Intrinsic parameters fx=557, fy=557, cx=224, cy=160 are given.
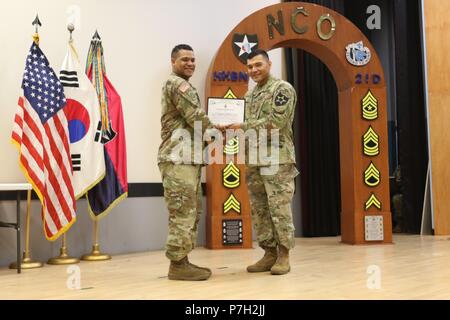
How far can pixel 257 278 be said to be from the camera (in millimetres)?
3506

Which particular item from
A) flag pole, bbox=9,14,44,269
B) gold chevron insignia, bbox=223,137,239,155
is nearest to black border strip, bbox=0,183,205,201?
gold chevron insignia, bbox=223,137,239,155

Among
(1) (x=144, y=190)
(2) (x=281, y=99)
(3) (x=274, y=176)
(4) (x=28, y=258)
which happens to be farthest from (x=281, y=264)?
(1) (x=144, y=190)

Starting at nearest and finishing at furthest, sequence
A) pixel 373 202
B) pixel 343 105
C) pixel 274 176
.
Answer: pixel 274 176 → pixel 373 202 → pixel 343 105

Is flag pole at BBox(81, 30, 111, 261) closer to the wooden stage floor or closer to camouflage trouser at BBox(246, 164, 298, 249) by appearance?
the wooden stage floor

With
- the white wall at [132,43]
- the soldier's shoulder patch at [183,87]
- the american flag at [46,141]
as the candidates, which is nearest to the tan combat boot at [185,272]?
the soldier's shoulder patch at [183,87]

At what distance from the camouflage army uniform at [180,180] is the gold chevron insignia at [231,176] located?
6.81 feet

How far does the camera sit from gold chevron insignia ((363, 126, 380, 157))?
A: 5703 mm

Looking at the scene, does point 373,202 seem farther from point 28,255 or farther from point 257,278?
point 28,255

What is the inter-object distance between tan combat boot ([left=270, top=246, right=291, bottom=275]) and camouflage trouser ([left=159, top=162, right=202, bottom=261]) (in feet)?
2.03

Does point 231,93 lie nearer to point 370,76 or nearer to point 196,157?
point 370,76

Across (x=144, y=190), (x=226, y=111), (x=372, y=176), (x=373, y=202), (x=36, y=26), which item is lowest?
(x=373, y=202)

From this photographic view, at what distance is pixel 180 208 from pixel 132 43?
2675mm

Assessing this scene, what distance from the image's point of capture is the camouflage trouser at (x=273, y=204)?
3586mm

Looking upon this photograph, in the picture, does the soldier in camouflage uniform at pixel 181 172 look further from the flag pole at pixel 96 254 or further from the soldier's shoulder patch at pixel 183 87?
the flag pole at pixel 96 254
